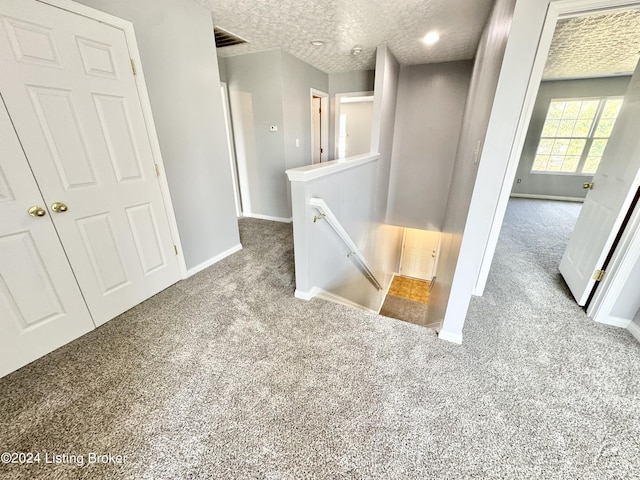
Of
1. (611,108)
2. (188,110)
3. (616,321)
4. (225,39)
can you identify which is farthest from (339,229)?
(611,108)

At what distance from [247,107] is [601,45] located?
189 inches

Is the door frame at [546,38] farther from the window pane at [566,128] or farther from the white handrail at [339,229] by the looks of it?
the window pane at [566,128]

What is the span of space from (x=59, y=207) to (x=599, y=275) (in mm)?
3849

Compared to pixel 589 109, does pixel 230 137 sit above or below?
below

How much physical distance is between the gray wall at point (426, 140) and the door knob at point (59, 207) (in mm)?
4493

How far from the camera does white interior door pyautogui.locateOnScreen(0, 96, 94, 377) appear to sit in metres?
1.40

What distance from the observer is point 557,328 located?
1.90m

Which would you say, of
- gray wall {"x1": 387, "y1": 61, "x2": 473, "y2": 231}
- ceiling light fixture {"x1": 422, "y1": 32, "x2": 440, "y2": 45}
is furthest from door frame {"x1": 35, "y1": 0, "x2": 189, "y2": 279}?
gray wall {"x1": 387, "y1": 61, "x2": 473, "y2": 231}

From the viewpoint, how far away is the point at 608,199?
76.8 inches

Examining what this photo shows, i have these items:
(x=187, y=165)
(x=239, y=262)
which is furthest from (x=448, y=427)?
(x=187, y=165)

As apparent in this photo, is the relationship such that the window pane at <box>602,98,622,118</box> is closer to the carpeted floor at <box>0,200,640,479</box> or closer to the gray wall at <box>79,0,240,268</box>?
the carpeted floor at <box>0,200,640,479</box>

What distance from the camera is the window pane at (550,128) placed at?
19.1 ft

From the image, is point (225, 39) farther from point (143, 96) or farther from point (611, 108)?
point (611, 108)

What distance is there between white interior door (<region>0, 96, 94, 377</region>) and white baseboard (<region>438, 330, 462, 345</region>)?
2.54 m
